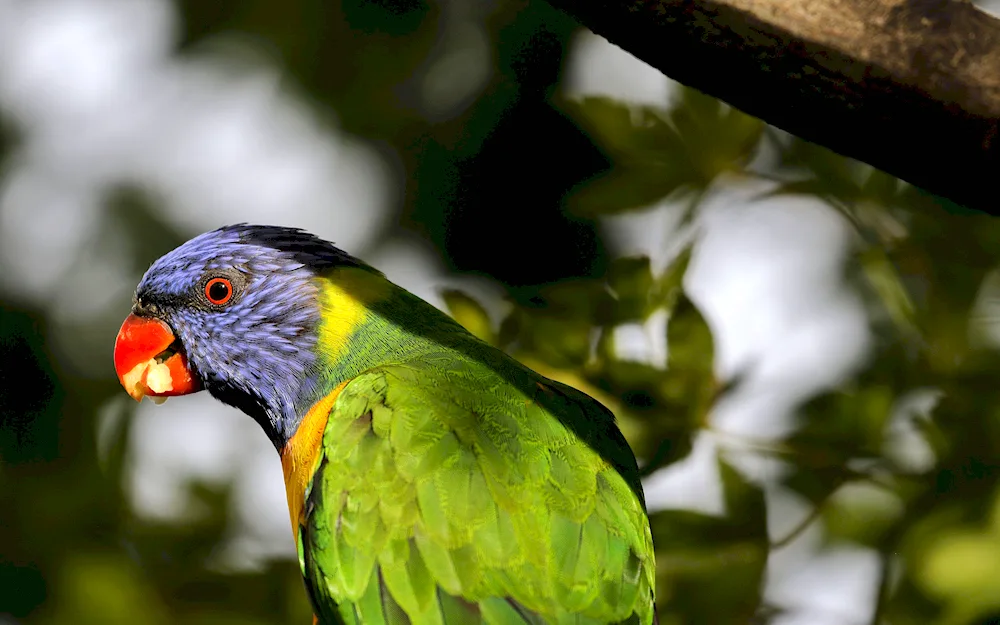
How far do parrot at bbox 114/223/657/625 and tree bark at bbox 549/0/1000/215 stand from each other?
25.2 inches

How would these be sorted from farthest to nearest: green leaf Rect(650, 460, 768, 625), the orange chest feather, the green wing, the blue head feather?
the blue head feather, green leaf Rect(650, 460, 768, 625), the orange chest feather, the green wing

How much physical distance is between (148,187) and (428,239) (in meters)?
1.10

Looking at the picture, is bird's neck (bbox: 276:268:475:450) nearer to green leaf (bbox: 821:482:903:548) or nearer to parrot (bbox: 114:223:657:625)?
parrot (bbox: 114:223:657:625)

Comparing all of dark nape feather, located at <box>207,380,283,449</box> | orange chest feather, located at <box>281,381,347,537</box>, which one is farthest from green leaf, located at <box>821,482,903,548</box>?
dark nape feather, located at <box>207,380,283,449</box>

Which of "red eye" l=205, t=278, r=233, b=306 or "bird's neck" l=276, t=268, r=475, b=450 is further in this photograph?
"red eye" l=205, t=278, r=233, b=306

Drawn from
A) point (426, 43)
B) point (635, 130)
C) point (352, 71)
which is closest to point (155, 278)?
point (635, 130)

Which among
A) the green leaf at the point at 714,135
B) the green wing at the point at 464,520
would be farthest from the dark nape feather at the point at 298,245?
the green leaf at the point at 714,135

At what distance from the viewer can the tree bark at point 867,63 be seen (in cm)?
110

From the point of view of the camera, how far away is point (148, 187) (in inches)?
126

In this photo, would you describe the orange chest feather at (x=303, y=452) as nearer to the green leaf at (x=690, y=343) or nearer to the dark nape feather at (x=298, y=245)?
the dark nape feather at (x=298, y=245)

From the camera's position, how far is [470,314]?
1840 mm

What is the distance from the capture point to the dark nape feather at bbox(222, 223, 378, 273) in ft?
6.05

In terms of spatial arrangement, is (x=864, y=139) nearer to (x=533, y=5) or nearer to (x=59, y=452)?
(x=533, y=5)

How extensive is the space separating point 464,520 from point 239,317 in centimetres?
74
